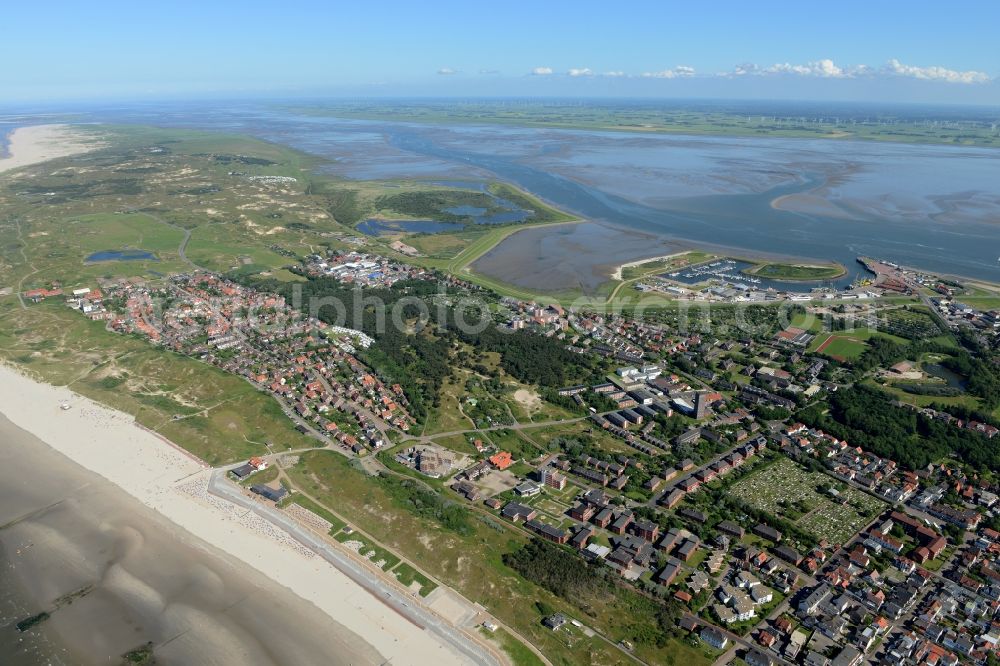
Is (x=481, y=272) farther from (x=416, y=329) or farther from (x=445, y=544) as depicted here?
(x=445, y=544)

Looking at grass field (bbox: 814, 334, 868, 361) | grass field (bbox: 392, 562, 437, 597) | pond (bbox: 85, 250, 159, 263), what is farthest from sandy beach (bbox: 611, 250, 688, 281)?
pond (bbox: 85, 250, 159, 263)

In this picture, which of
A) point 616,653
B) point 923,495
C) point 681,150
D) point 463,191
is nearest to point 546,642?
point 616,653

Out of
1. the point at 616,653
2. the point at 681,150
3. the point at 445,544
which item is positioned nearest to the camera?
the point at 616,653

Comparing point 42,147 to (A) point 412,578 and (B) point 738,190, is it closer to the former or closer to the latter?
(B) point 738,190

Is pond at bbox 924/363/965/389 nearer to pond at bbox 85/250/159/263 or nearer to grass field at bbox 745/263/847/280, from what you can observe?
grass field at bbox 745/263/847/280

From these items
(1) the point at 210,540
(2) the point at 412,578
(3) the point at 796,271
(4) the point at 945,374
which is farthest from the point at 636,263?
(1) the point at 210,540
